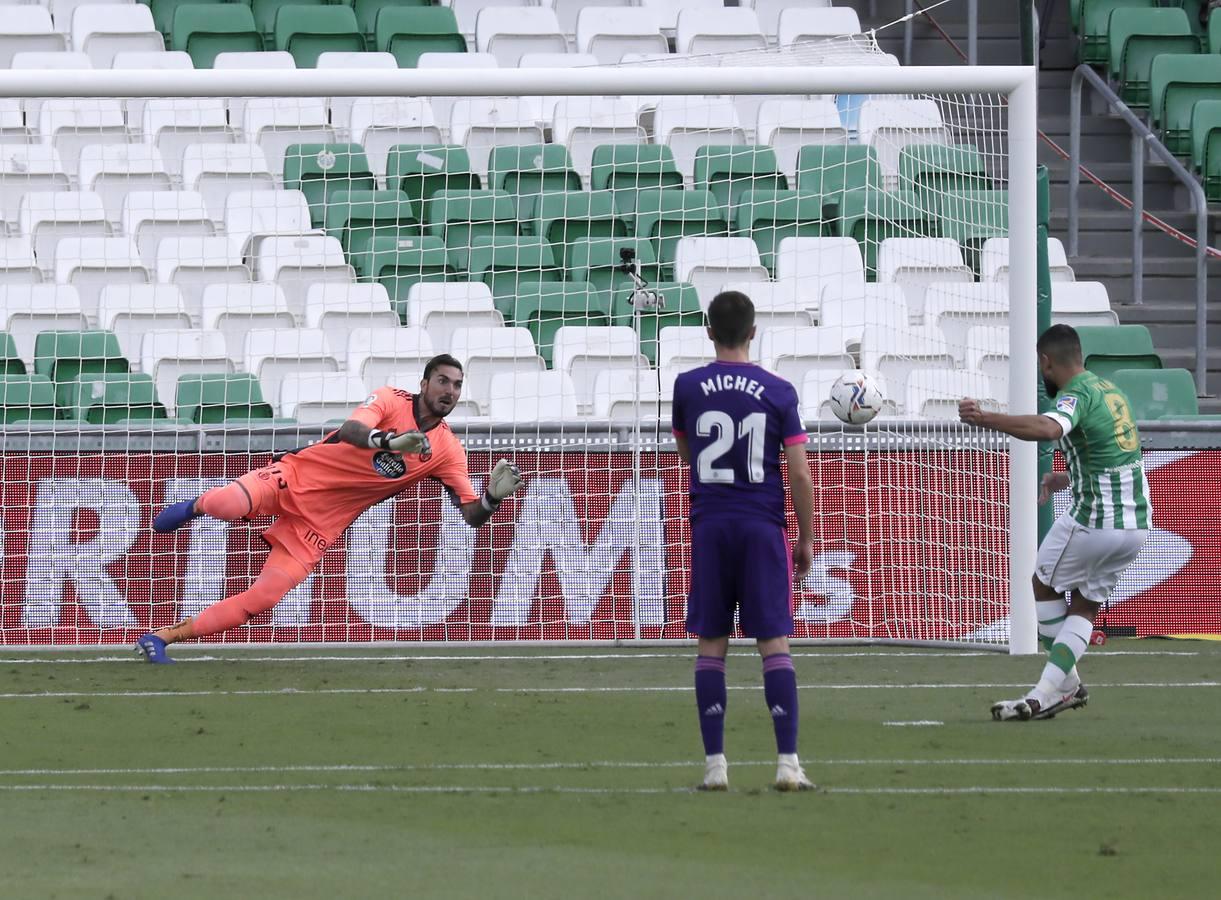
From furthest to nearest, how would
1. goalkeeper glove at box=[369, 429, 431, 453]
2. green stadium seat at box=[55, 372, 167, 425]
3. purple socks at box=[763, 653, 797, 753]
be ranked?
1. green stadium seat at box=[55, 372, 167, 425]
2. goalkeeper glove at box=[369, 429, 431, 453]
3. purple socks at box=[763, 653, 797, 753]

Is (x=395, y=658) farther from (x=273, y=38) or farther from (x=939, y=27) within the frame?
(x=939, y=27)

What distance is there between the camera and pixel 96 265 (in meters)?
12.4

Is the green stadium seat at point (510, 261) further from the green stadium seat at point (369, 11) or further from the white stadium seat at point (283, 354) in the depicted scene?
the green stadium seat at point (369, 11)

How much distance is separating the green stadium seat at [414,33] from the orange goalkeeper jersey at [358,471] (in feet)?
21.1

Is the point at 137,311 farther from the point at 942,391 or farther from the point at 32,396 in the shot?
the point at 942,391

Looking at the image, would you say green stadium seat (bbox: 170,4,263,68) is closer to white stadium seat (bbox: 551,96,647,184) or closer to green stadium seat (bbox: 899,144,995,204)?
white stadium seat (bbox: 551,96,647,184)

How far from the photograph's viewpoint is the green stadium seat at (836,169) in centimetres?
1238

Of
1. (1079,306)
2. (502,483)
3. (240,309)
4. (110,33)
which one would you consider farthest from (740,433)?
(110,33)

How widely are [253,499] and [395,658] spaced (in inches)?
50.1

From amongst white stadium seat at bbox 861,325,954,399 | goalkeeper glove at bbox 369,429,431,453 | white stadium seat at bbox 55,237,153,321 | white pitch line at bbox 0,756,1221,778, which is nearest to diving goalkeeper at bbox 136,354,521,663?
goalkeeper glove at bbox 369,429,431,453

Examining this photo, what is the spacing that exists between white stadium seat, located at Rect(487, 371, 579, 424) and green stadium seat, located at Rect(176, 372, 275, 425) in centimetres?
144

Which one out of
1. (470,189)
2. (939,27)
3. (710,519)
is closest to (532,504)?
(470,189)

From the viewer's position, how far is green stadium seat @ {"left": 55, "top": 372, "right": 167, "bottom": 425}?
11.7 metres

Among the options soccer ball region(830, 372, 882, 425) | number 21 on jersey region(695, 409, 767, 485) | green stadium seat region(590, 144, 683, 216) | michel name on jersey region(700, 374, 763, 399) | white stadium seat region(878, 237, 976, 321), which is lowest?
number 21 on jersey region(695, 409, 767, 485)
